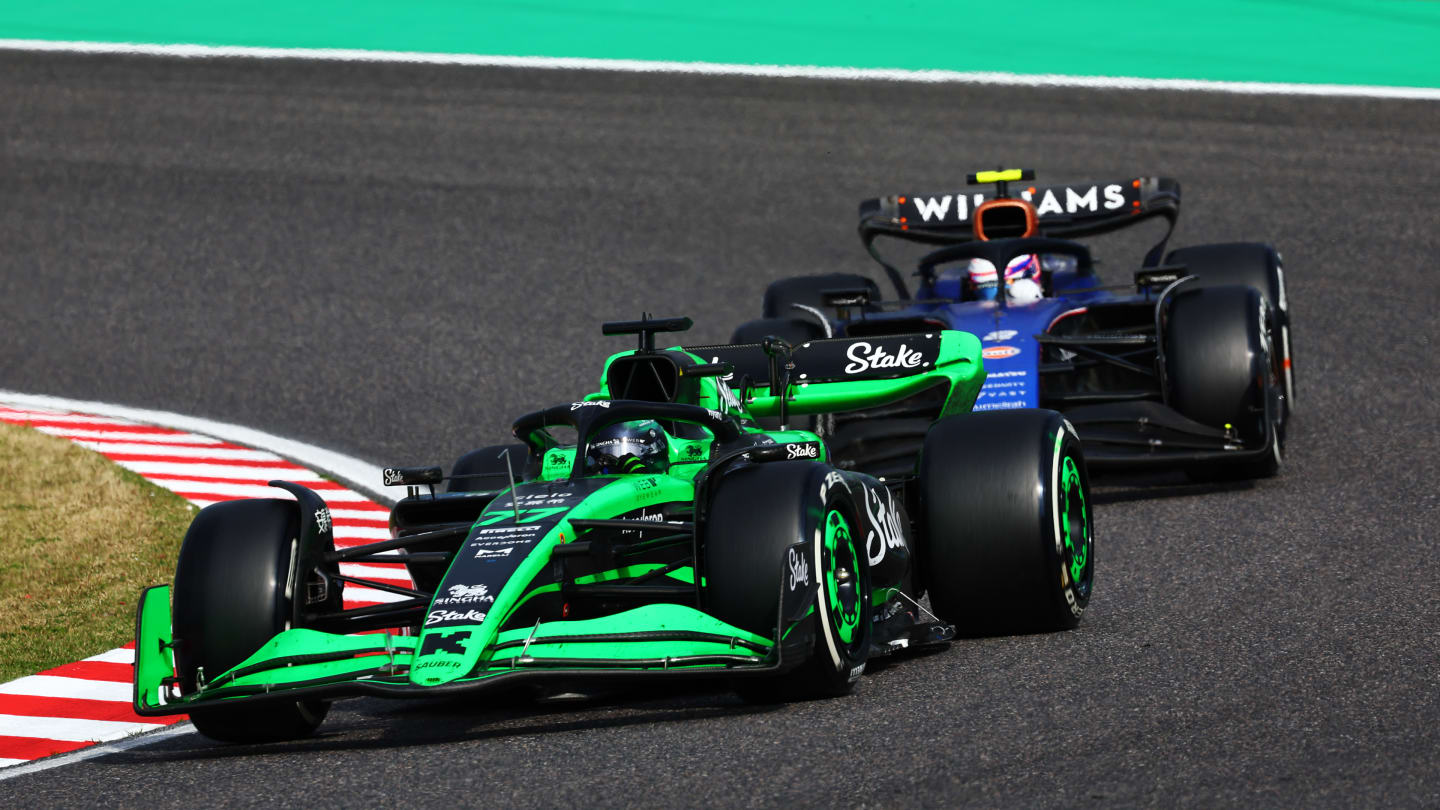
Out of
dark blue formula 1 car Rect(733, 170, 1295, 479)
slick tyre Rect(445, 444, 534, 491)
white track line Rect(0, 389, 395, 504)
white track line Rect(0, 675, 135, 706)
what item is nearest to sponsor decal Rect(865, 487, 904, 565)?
slick tyre Rect(445, 444, 534, 491)

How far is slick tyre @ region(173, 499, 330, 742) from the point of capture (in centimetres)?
673

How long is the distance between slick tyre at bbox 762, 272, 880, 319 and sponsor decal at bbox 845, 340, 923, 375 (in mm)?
3847

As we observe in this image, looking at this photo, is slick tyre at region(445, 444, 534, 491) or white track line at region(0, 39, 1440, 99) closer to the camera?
slick tyre at region(445, 444, 534, 491)

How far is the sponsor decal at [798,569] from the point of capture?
6.49 meters

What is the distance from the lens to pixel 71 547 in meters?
10.6

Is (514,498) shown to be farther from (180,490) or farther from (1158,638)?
(180,490)

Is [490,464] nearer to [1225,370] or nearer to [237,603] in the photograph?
[237,603]

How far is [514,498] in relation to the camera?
6914mm

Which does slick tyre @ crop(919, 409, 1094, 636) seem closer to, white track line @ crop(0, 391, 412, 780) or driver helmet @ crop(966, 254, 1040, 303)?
white track line @ crop(0, 391, 412, 780)

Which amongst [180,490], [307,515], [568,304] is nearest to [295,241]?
[568,304]

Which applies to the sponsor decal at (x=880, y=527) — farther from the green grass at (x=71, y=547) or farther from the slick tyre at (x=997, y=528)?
the green grass at (x=71, y=547)

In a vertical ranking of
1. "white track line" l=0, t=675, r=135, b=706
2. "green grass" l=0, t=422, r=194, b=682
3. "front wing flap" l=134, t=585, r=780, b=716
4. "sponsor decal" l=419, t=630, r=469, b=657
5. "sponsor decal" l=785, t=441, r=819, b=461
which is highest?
"sponsor decal" l=785, t=441, r=819, b=461

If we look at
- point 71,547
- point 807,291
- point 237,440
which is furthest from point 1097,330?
point 71,547

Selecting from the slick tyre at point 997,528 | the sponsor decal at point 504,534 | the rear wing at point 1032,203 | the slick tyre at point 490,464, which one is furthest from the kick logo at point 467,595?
the rear wing at point 1032,203
